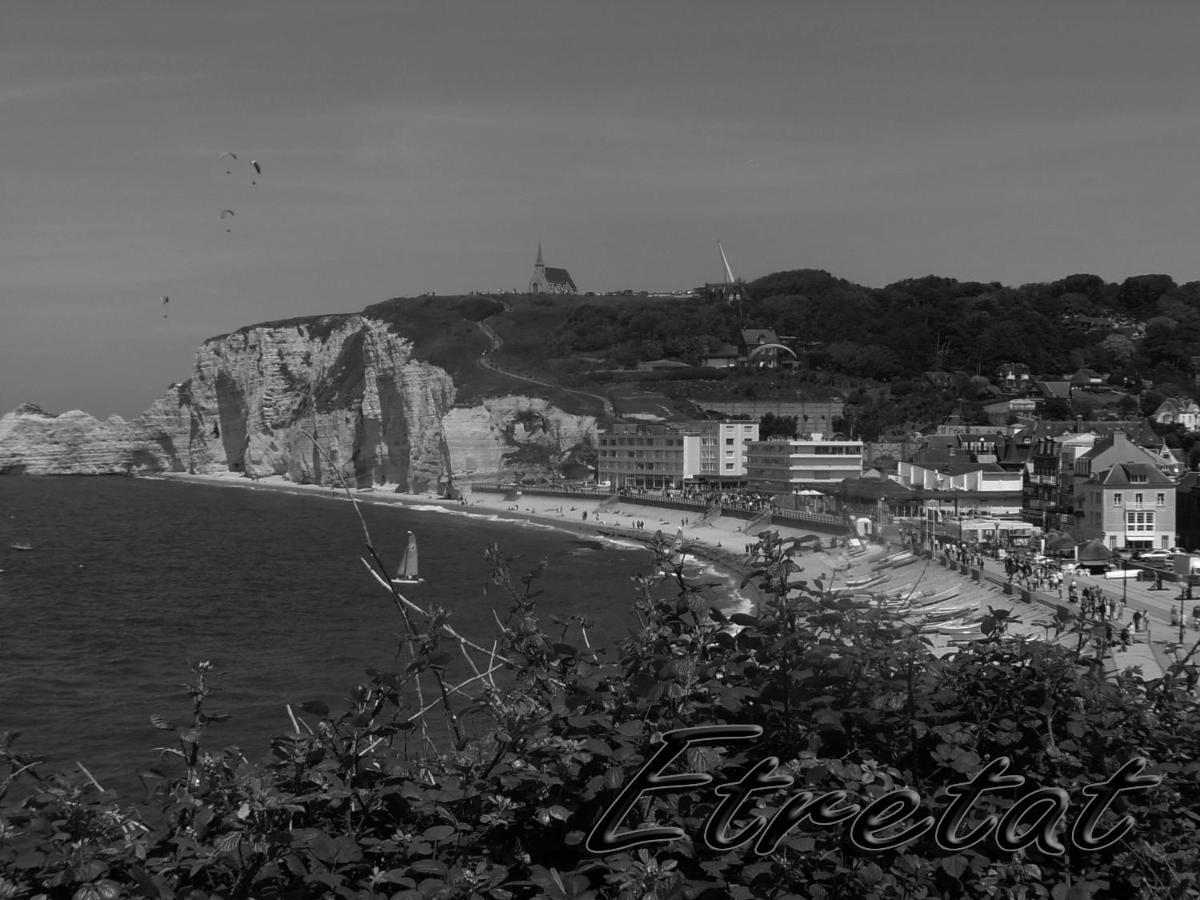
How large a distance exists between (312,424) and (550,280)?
77015mm

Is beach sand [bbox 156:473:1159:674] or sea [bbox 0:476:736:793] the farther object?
beach sand [bbox 156:473:1159:674]

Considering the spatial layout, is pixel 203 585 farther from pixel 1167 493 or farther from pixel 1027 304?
pixel 1027 304

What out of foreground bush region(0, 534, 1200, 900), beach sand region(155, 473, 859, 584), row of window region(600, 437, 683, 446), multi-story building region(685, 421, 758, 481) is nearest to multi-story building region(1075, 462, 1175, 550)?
beach sand region(155, 473, 859, 584)

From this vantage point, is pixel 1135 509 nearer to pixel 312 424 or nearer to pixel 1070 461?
pixel 1070 461

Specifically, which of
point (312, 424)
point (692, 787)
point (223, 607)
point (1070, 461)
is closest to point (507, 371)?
point (312, 424)

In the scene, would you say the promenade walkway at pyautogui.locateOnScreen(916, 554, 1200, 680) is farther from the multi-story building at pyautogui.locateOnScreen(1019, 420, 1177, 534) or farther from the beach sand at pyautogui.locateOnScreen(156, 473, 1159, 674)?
the multi-story building at pyautogui.locateOnScreen(1019, 420, 1177, 534)

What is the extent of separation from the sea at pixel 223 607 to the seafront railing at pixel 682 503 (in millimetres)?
7056

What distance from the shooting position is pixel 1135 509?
41.9 metres

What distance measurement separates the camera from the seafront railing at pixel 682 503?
5703 centimetres

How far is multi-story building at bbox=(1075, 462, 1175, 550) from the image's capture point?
41812mm

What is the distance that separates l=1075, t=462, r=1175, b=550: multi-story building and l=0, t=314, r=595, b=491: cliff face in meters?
51.8

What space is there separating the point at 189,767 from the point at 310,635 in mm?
27401

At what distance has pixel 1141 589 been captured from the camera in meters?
31.8

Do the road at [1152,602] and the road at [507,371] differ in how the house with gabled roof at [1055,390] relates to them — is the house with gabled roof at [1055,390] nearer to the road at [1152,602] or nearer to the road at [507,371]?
the road at [507,371]
